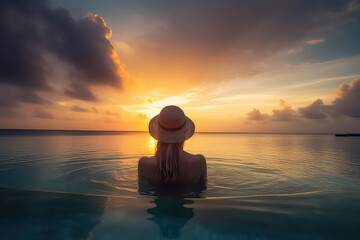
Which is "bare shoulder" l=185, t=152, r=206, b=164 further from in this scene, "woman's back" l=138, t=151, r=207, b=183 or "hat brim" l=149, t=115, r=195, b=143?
"hat brim" l=149, t=115, r=195, b=143

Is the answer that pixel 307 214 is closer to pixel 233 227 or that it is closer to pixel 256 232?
pixel 256 232

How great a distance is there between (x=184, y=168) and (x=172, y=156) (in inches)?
20.2

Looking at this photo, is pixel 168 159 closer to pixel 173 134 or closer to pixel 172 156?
pixel 172 156

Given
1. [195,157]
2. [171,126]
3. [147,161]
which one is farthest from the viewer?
[147,161]

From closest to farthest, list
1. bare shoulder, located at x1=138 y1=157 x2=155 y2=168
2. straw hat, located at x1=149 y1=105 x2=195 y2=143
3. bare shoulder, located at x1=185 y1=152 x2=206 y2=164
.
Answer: straw hat, located at x1=149 y1=105 x2=195 y2=143, bare shoulder, located at x1=185 y1=152 x2=206 y2=164, bare shoulder, located at x1=138 y1=157 x2=155 y2=168

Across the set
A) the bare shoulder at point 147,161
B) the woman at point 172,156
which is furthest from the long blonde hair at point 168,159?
the bare shoulder at point 147,161

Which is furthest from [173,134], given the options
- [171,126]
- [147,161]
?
[147,161]

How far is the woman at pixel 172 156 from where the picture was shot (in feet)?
11.0

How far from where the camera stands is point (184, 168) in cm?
374

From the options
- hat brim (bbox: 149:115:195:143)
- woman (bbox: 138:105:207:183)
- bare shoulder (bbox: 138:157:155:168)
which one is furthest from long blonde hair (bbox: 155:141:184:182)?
bare shoulder (bbox: 138:157:155:168)

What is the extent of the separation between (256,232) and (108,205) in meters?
2.25

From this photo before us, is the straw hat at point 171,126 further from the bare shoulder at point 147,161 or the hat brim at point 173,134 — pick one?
the bare shoulder at point 147,161

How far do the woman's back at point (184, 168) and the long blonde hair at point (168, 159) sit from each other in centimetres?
14

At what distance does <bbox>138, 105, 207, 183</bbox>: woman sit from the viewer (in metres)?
3.36
